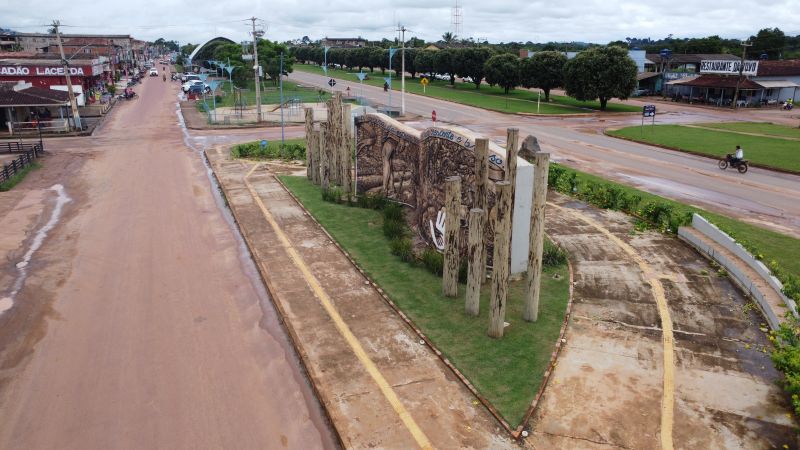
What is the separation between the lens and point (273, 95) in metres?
66.5

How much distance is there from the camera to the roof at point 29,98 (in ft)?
123

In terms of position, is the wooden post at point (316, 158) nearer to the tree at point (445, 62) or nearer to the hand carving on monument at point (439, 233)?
the hand carving on monument at point (439, 233)

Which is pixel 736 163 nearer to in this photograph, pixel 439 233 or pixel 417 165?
pixel 417 165

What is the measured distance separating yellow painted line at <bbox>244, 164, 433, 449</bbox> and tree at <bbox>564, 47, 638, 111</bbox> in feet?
140

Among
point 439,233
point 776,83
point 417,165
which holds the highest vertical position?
point 776,83

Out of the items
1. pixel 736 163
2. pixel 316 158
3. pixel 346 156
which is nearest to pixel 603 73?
A: pixel 736 163

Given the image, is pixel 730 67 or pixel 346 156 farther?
pixel 730 67

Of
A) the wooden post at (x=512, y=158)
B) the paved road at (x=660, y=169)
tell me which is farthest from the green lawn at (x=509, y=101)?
the wooden post at (x=512, y=158)

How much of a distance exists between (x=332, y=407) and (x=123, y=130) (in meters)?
38.0

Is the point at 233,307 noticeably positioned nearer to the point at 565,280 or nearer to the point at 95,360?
the point at 95,360

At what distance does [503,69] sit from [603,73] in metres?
15.1

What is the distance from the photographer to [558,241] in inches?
672

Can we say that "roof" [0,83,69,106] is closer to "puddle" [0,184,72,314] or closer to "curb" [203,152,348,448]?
"puddle" [0,184,72,314]

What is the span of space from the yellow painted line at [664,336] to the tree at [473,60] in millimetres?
57207
